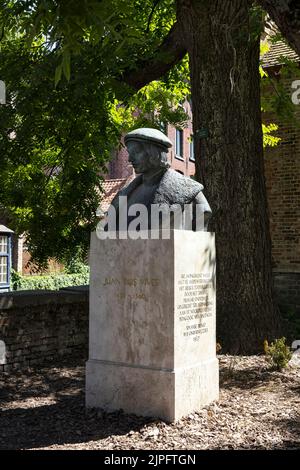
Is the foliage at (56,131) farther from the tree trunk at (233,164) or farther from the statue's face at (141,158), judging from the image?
the statue's face at (141,158)

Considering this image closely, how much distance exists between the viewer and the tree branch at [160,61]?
9156mm

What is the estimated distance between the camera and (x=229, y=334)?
8.05m

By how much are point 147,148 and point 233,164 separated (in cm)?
312

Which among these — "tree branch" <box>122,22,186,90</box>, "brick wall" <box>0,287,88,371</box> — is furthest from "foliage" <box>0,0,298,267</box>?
"brick wall" <box>0,287,88,371</box>

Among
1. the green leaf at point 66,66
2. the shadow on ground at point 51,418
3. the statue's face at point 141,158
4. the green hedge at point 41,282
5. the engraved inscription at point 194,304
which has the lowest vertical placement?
the shadow on ground at point 51,418

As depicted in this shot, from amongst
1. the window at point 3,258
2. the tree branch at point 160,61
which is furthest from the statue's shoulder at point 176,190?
the window at point 3,258

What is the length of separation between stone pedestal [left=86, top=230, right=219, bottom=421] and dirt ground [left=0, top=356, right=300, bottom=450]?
20 cm

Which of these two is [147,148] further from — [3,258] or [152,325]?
[3,258]

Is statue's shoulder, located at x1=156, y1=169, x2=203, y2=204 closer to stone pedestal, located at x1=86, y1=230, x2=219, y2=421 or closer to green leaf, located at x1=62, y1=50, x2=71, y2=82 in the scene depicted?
stone pedestal, located at x1=86, y1=230, x2=219, y2=421

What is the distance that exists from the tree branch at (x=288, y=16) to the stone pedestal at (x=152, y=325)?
2.11m

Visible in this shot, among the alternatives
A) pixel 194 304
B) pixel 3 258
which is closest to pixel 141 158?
pixel 194 304

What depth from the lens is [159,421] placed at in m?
5.02

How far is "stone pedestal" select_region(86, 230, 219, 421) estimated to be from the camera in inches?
198

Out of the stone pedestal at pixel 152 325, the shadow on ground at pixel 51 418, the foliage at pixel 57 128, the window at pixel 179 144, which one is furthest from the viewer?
Result: the window at pixel 179 144
